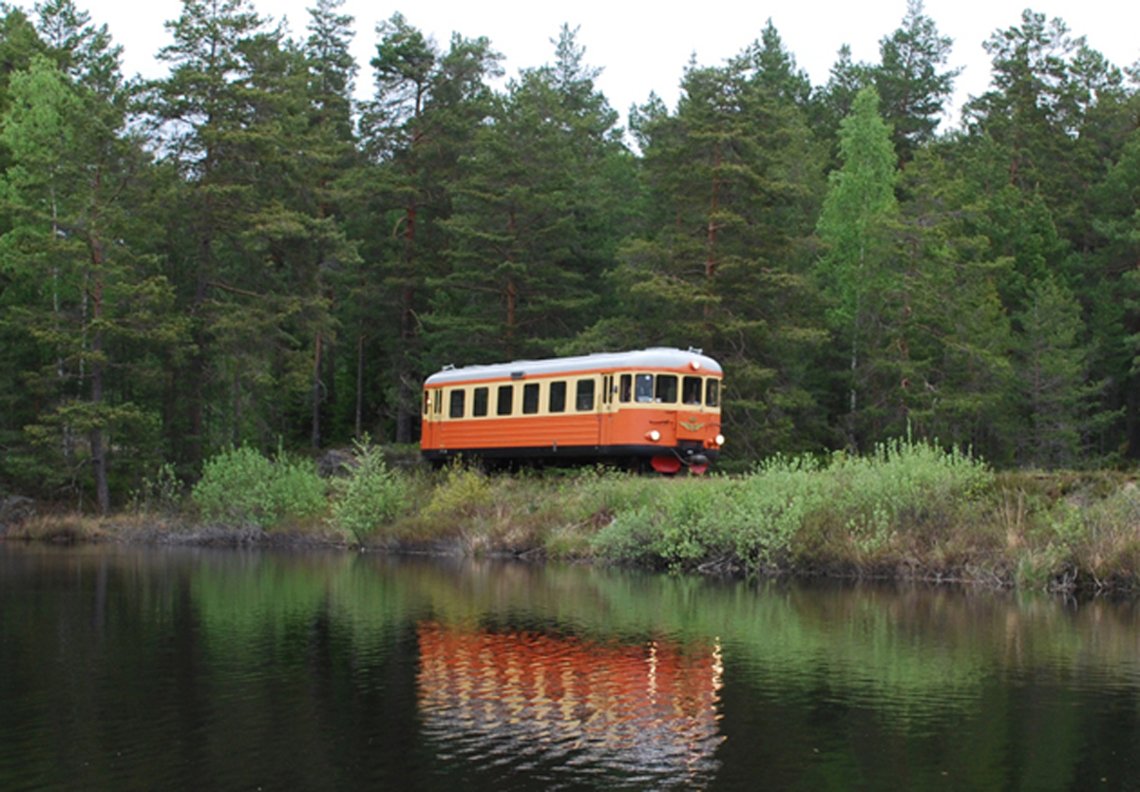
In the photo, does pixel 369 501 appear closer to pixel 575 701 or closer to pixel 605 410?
pixel 605 410

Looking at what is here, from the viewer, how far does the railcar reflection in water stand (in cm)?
1061

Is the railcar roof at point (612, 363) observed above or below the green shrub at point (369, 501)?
above

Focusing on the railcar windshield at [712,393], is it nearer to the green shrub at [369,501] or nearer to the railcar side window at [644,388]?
the railcar side window at [644,388]

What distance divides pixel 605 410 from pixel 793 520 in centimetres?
752

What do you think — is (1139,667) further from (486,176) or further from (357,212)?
(357,212)

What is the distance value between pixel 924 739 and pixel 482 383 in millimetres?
24422

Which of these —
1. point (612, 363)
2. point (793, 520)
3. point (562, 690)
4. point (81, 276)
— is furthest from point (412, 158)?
point (562, 690)

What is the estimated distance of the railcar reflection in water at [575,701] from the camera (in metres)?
10.6

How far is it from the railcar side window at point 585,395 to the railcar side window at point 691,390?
2089 mm

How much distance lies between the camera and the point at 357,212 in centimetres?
5019

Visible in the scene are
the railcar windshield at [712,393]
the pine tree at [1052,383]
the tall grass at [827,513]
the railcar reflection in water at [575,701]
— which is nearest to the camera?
the railcar reflection in water at [575,701]

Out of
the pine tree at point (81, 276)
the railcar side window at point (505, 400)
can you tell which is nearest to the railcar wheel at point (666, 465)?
the railcar side window at point (505, 400)

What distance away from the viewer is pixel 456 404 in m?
36.0

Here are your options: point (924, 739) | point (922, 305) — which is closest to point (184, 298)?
point (922, 305)
